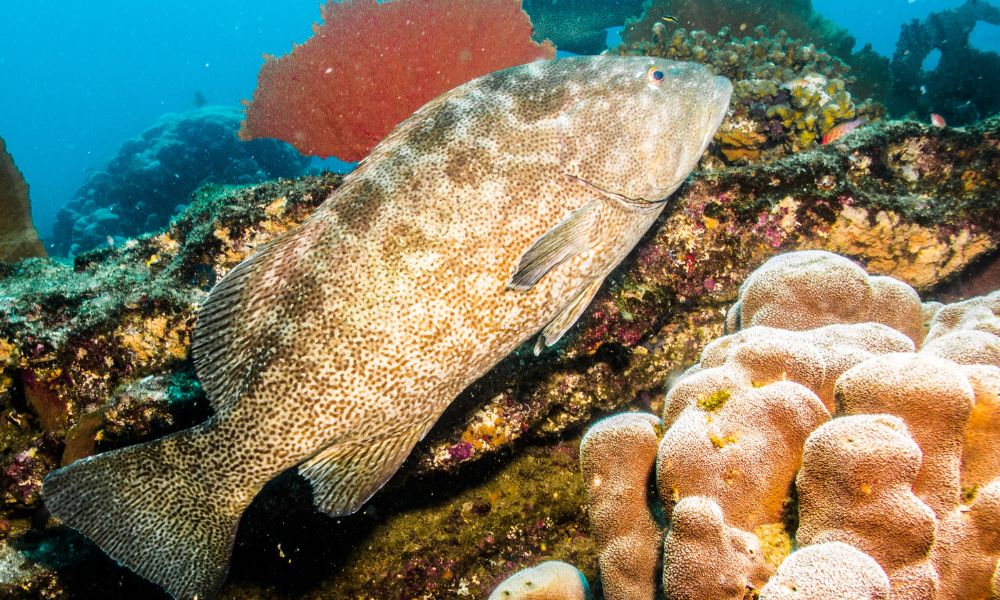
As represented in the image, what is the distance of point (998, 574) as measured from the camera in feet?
5.48

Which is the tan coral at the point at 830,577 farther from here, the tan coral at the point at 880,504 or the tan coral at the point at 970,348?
the tan coral at the point at 970,348

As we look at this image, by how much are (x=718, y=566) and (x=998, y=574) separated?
0.91 m

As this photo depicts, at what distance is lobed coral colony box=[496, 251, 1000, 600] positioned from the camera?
5.52 feet

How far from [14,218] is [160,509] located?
5327mm

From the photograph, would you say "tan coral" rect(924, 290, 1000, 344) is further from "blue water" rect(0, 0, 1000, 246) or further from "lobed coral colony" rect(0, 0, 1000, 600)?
"blue water" rect(0, 0, 1000, 246)

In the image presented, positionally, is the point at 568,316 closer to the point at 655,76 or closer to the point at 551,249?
the point at 551,249

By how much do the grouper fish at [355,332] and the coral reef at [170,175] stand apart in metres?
15.8

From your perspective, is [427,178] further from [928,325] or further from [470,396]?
[928,325]

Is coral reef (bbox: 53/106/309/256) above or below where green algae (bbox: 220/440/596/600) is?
above

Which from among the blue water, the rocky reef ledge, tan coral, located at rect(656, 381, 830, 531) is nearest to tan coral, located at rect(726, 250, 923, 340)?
the rocky reef ledge

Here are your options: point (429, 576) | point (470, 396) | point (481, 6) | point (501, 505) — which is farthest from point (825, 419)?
point (481, 6)

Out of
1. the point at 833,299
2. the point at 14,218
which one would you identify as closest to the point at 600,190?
the point at 833,299

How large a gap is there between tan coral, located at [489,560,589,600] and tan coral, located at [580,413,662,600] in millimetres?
481

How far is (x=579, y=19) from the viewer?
12.1 meters
